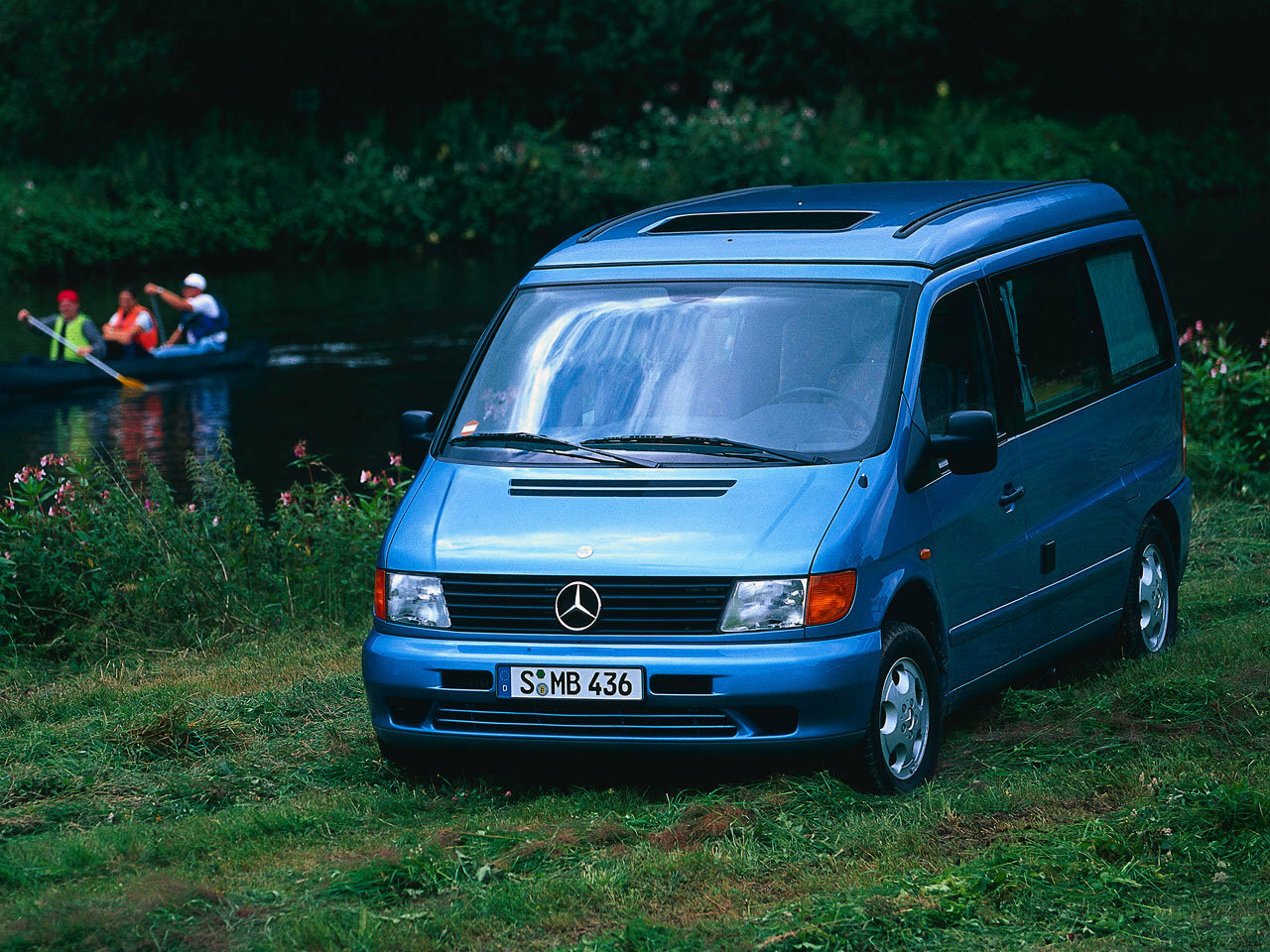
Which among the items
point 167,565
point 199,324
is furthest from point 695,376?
point 199,324

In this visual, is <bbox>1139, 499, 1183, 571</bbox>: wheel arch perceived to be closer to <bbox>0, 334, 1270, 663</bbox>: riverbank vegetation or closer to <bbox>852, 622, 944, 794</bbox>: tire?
<bbox>852, 622, 944, 794</bbox>: tire

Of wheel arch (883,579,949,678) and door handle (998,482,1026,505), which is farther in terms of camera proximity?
door handle (998,482,1026,505)

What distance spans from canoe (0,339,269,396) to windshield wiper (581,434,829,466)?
754 inches

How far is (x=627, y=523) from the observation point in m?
6.75

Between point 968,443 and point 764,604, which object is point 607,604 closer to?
point 764,604

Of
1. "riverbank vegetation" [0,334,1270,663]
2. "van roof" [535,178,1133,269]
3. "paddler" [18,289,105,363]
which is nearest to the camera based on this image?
"van roof" [535,178,1133,269]

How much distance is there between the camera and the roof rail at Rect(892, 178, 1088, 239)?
7812mm

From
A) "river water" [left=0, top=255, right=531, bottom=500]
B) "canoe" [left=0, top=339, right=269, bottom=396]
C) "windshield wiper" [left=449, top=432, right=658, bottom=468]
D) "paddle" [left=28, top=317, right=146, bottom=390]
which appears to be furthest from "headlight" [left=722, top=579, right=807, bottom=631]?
"paddle" [left=28, top=317, right=146, bottom=390]

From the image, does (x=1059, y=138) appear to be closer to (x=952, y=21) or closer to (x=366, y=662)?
(x=952, y=21)

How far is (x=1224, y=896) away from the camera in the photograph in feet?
18.3

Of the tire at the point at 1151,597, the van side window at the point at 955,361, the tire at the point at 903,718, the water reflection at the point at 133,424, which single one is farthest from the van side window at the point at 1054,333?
the water reflection at the point at 133,424

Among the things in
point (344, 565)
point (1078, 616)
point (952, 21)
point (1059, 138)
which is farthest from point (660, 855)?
point (952, 21)

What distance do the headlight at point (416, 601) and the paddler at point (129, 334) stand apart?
21.0 m

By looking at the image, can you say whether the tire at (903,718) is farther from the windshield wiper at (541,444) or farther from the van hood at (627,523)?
the windshield wiper at (541,444)
